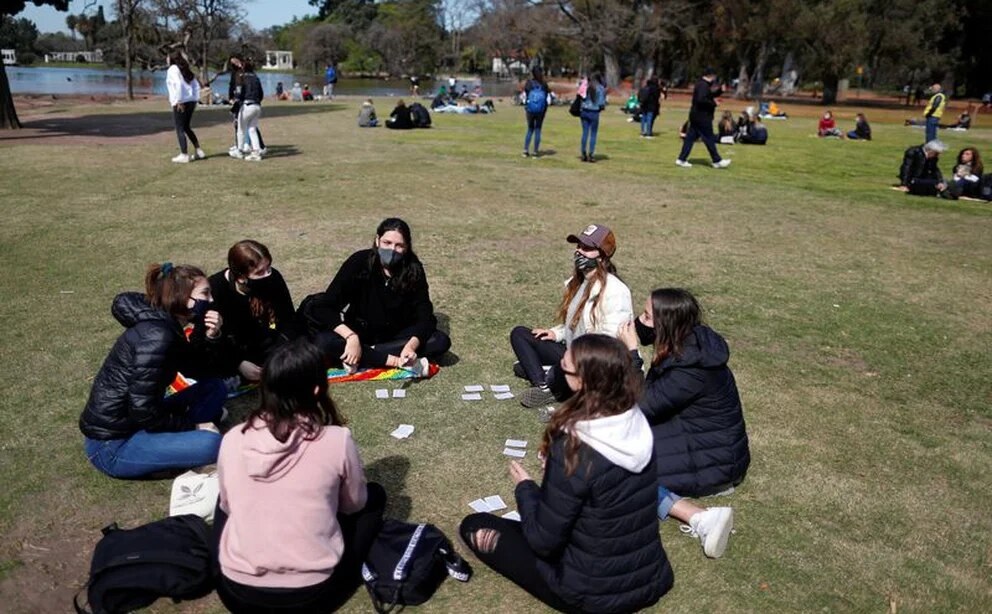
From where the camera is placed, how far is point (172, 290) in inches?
177

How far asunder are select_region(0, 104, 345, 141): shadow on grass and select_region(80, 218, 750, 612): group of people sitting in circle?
16.4 meters

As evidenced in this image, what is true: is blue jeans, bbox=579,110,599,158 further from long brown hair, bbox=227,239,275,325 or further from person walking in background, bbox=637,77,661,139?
long brown hair, bbox=227,239,275,325

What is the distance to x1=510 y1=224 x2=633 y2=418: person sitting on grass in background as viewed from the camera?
521cm

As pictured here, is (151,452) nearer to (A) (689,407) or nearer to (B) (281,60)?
(A) (689,407)

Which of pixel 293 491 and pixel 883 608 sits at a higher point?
pixel 293 491

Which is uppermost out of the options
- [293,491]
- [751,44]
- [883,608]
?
[751,44]

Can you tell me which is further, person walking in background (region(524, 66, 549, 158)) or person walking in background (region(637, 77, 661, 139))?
person walking in background (region(637, 77, 661, 139))

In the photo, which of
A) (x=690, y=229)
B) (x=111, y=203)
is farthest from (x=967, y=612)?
(x=111, y=203)

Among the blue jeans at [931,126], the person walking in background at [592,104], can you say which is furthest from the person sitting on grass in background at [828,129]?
the person walking in background at [592,104]

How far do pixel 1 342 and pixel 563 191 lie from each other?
968 centimetres

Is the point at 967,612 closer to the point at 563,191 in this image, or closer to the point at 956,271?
the point at 956,271

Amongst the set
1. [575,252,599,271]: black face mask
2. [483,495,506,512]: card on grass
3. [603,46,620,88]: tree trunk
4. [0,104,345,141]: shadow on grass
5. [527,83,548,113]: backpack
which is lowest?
[483,495,506,512]: card on grass

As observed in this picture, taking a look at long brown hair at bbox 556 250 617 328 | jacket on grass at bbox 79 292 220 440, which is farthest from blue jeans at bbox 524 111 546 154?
Result: jacket on grass at bbox 79 292 220 440

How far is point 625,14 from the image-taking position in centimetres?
4969
